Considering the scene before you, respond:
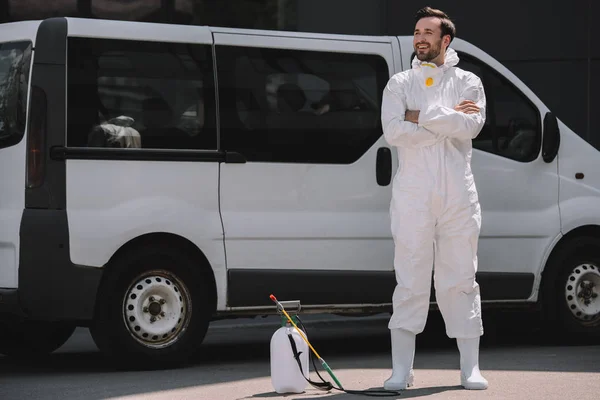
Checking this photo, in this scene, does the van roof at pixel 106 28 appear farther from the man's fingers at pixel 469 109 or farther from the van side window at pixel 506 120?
the man's fingers at pixel 469 109

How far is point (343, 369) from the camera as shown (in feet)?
26.7

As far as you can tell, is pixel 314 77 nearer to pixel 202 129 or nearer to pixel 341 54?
pixel 341 54

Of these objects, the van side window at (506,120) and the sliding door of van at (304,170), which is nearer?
the sliding door of van at (304,170)

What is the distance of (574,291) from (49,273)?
386cm

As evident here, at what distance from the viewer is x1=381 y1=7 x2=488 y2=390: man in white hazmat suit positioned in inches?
274

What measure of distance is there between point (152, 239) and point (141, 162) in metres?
0.50

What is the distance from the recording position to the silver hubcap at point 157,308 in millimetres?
8164

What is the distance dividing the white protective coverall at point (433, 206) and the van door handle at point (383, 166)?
1.66 m

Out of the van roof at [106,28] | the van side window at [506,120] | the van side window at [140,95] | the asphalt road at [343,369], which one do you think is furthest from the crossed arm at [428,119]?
the van side window at [506,120]

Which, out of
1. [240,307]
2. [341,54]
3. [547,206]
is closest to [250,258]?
[240,307]

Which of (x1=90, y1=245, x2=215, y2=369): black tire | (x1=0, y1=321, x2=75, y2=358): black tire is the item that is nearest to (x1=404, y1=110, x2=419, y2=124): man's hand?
(x1=90, y1=245, x2=215, y2=369): black tire

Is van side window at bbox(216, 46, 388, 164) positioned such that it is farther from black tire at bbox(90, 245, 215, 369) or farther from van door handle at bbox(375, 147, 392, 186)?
black tire at bbox(90, 245, 215, 369)

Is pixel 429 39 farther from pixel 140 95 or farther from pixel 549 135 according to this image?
pixel 549 135

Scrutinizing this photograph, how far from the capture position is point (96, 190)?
8.03 metres
